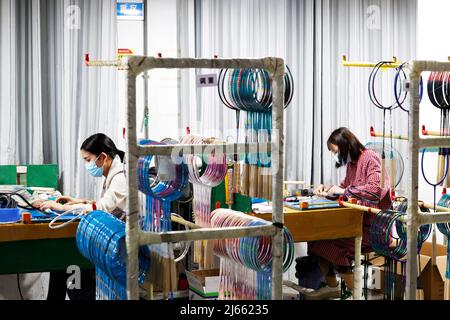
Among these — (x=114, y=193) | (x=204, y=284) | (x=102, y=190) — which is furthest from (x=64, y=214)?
(x=204, y=284)

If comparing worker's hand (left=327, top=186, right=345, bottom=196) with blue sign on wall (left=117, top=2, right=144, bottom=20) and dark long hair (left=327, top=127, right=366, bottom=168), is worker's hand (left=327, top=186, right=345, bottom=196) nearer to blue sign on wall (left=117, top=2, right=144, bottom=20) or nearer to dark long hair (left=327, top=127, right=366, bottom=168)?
dark long hair (left=327, top=127, right=366, bottom=168)

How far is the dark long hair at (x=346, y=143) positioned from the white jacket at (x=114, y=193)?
1594 mm

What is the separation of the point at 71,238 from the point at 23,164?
243 cm

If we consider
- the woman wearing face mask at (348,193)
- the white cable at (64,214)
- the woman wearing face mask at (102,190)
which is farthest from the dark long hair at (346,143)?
the white cable at (64,214)

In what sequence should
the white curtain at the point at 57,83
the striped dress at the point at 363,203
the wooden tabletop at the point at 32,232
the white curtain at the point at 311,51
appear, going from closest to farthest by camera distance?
the wooden tabletop at the point at 32,232 < the striped dress at the point at 363,203 < the white curtain at the point at 57,83 < the white curtain at the point at 311,51

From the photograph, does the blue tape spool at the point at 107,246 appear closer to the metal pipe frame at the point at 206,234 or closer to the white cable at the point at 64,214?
the metal pipe frame at the point at 206,234

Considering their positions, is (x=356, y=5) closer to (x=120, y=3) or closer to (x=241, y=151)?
(x=120, y=3)

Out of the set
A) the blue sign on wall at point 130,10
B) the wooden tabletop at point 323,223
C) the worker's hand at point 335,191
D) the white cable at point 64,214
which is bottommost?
the wooden tabletop at point 323,223

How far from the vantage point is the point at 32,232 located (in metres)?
3.91

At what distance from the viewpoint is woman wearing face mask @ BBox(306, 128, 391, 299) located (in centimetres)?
479

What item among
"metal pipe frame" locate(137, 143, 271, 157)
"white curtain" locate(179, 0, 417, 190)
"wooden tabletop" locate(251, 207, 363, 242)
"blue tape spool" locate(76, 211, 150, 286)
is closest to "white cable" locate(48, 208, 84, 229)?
"blue tape spool" locate(76, 211, 150, 286)

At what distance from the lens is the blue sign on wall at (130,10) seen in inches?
252

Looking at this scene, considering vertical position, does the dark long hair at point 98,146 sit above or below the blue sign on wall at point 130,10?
below
